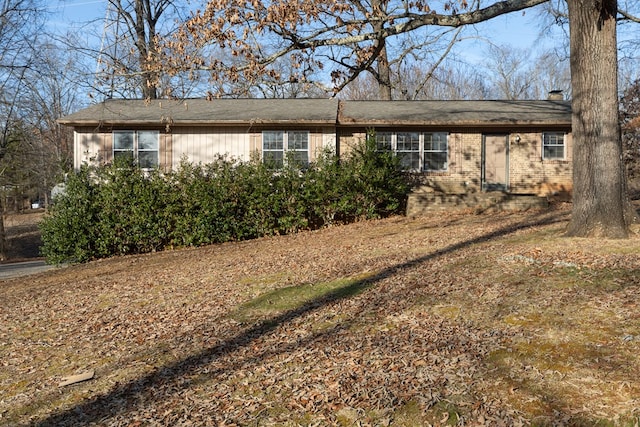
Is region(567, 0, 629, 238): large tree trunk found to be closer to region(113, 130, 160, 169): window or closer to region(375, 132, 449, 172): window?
region(375, 132, 449, 172): window

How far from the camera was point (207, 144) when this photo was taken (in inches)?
676

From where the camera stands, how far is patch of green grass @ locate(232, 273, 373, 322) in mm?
6863

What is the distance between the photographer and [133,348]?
5.98m

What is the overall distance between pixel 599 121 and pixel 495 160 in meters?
9.45

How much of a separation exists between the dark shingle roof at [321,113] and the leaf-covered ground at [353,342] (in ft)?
25.9

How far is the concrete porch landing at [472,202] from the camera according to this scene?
15.1 m

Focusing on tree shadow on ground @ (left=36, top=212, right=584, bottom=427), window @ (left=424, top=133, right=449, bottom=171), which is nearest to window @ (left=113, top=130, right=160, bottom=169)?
window @ (left=424, top=133, right=449, bottom=171)

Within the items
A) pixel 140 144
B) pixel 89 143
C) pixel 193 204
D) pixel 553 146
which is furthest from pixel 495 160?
pixel 89 143

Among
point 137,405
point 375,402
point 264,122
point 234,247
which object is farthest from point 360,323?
point 264,122

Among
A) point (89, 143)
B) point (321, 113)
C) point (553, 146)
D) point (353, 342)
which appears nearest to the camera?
point (353, 342)

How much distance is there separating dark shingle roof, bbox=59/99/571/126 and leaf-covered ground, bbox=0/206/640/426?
25.9ft

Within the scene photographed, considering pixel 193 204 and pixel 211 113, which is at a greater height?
pixel 211 113

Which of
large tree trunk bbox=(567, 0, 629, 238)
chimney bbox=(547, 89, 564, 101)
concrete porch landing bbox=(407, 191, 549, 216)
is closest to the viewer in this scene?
large tree trunk bbox=(567, 0, 629, 238)

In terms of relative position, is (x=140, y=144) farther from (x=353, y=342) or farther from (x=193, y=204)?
(x=353, y=342)
